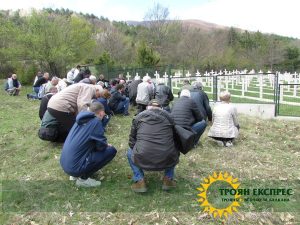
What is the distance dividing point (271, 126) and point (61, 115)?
6166mm

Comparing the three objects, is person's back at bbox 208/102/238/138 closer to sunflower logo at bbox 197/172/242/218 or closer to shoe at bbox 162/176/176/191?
sunflower logo at bbox 197/172/242/218

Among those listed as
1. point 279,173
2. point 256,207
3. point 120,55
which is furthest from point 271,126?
point 120,55

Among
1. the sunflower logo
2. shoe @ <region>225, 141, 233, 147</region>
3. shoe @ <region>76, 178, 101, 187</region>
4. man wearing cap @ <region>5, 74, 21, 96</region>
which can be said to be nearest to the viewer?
the sunflower logo

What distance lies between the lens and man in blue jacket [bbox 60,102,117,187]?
182 inches

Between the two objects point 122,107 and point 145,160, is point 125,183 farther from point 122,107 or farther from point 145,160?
point 122,107

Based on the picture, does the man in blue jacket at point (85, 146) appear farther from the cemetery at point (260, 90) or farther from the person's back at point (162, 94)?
the cemetery at point (260, 90)

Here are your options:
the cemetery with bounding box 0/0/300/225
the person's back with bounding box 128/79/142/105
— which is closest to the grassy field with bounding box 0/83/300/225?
the cemetery with bounding box 0/0/300/225

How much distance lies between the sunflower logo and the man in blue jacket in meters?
1.59

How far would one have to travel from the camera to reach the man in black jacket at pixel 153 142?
14.4 ft

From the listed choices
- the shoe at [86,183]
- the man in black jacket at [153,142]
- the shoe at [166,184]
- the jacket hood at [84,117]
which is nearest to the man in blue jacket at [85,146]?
the jacket hood at [84,117]

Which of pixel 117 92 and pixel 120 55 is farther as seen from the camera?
pixel 120 55

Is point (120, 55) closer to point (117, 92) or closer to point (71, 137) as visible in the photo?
point (117, 92)

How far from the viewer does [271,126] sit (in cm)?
957

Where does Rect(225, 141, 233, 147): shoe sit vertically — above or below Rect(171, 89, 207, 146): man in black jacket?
below
